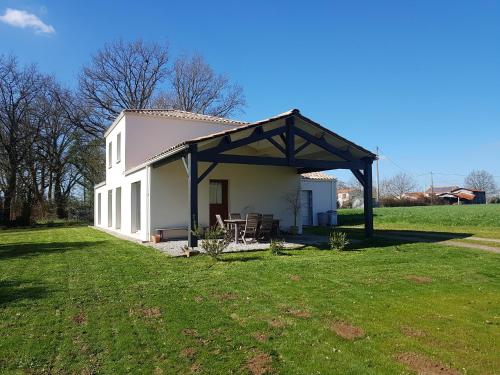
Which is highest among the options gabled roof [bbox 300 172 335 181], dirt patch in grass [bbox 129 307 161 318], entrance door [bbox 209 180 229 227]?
gabled roof [bbox 300 172 335 181]

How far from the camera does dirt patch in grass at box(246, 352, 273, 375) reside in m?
3.49

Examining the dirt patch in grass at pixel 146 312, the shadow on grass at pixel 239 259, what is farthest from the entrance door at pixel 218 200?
the dirt patch in grass at pixel 146 312

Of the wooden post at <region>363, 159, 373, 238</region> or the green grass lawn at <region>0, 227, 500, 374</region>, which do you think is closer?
the green grass lawn at <region>0, 227, 500, 374</region>

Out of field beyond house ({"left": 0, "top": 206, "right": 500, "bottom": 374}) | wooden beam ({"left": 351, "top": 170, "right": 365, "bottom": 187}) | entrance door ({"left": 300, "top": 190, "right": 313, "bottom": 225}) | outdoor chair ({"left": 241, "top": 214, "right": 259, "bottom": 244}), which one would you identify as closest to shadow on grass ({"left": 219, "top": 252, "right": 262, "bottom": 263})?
field beyond house ({"left": 0, "top": 206, "right": 500, "bottom": 374})

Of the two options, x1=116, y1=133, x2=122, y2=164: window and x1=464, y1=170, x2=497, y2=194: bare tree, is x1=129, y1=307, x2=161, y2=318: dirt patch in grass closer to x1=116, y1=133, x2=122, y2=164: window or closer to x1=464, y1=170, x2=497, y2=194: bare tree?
x1=116, y1=133, x2=122, y2=164: window

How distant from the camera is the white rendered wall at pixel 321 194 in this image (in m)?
23.0

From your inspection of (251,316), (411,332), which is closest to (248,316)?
(251,316)

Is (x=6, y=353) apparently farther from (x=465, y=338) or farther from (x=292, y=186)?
(x=292, y=186)

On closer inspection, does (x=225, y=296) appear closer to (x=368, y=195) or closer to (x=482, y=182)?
(x=368, y=195)

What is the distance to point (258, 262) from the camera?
8.77 metres

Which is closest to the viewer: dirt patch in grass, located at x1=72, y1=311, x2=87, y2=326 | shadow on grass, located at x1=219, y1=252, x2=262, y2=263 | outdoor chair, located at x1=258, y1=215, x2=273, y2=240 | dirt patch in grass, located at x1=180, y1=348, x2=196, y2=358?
dirt patch in grass, located at x1=180, y1=348, x2=196, y2=358

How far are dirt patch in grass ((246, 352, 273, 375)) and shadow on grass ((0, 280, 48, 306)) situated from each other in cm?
387

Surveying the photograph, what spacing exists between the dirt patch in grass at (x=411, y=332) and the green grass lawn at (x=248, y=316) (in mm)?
11

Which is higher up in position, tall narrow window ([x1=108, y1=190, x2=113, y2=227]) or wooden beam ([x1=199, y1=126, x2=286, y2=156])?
wooden beam ([x1=199, y1=126, x2=286, y2=156])
